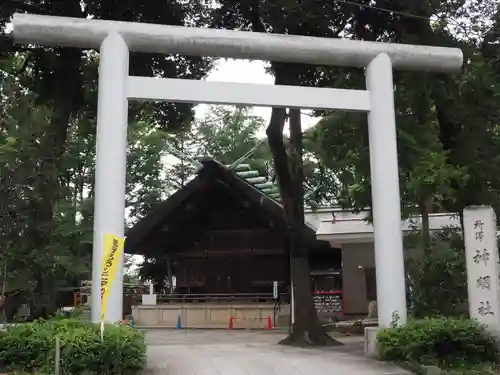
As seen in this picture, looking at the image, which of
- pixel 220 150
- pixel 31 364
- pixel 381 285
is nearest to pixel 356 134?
pixel 381 285

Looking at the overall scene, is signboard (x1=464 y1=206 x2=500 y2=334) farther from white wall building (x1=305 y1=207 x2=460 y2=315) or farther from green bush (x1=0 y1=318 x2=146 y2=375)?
white wall building (x1=305 y1=207 x2=460 y2=315)

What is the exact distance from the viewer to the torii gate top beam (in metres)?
9.63

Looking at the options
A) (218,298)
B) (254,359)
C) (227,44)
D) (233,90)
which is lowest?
(254,359)

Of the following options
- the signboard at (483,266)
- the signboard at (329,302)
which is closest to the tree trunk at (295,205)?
the signboard at (483,266)

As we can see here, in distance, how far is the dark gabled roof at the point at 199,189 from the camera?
1981 cm

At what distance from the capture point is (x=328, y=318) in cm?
2092

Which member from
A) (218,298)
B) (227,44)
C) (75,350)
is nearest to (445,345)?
(75,350)

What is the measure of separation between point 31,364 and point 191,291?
1420 cm

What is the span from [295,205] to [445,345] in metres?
6.02

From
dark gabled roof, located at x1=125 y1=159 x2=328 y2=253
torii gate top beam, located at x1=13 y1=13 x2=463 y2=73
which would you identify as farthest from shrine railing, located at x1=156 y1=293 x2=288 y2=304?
torii gate top beam, located at x1=13 y1=13 x2=463 y2=73

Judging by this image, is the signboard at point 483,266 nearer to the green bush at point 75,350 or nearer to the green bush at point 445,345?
the green bush at point 445,345

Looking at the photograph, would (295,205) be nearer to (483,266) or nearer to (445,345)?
(483,266)

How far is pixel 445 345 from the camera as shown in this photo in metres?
9.23

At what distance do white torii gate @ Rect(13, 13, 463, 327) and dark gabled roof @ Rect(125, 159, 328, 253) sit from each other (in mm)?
9294
